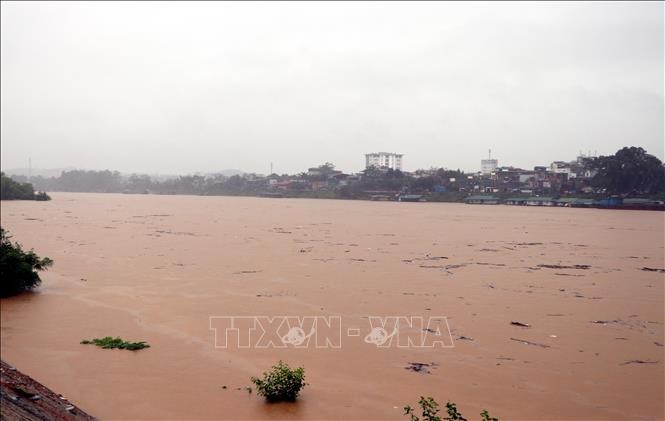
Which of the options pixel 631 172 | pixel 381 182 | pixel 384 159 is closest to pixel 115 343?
pixel 631 172

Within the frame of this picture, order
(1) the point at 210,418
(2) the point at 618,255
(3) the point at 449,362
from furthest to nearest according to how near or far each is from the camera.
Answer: (2) the point at 618,255
(3) the point at 449,362
(1) the point at 210,418

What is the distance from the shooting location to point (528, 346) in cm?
731

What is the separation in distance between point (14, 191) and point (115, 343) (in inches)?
2267

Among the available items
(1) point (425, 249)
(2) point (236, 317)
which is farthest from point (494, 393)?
(1) point (425, 249)

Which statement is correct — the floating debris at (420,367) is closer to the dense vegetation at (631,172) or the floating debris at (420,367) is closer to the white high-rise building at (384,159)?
the dense vegetation at (631,172)

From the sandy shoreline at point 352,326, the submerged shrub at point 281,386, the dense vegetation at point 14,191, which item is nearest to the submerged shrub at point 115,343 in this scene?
the sandy shoreline at point 352,326

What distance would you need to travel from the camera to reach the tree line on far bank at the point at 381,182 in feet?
93.8

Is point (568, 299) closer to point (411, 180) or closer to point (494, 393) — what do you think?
point (494, 393)

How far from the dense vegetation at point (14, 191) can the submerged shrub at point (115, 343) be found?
5670 centimetres

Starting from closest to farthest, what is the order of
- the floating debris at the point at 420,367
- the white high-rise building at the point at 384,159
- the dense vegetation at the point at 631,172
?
the floating debris at the point at 420,367
the dense vegetation at the point at 631,172
the white high-rise building at the point at 384,159

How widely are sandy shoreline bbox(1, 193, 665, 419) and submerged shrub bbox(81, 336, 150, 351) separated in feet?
0.52

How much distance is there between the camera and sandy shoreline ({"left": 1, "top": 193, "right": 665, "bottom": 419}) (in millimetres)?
5516

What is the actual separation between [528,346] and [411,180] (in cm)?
6820

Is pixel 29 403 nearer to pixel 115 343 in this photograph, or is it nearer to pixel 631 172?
pixel 115 343
